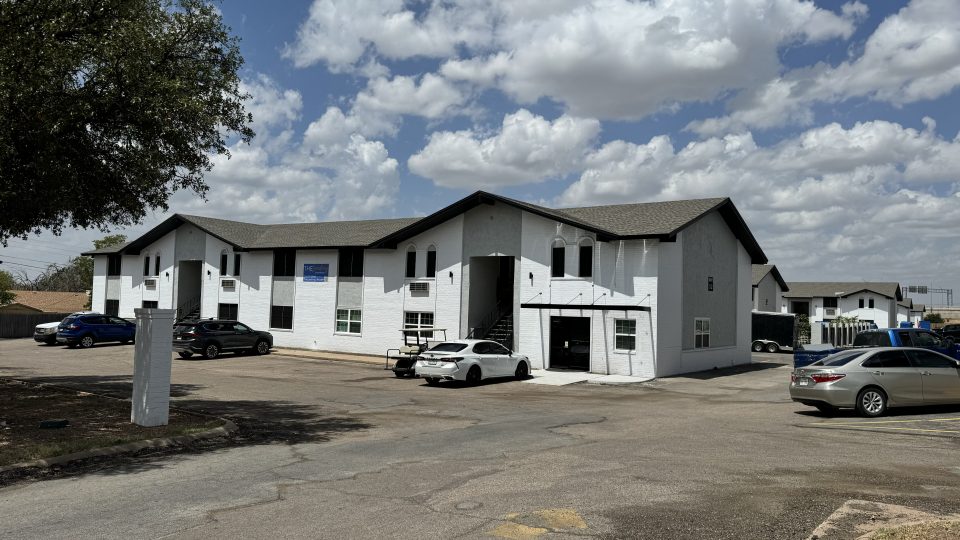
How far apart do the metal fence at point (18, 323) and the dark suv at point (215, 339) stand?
20.9 m

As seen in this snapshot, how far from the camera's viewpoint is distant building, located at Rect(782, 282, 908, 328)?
8250 cm

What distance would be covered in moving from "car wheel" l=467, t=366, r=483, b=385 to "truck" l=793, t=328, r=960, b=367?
30.2ft

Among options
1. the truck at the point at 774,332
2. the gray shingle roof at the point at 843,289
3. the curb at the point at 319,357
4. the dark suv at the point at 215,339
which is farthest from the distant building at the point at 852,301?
the dark suv at the point at 215,339

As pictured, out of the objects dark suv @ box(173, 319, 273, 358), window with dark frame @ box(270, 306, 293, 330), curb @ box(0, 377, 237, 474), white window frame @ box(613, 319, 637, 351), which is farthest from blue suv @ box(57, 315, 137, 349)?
curb @ box(0, 377, 237, 474)

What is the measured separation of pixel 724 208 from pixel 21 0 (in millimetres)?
26054

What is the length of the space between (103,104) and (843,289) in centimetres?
8669

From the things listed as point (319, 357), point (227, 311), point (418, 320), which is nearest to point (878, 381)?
point (418, 320)

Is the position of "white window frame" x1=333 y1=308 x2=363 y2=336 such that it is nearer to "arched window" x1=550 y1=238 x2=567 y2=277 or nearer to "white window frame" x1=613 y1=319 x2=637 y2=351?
"arched window" x1=550 y1=238 x2=567 y2=277

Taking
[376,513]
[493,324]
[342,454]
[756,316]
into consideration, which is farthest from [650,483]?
[756,316]

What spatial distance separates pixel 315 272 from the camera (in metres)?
37.6

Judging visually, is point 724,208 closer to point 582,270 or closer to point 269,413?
point 582,270

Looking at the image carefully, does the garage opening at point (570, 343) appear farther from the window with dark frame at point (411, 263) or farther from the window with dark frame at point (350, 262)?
the window with dark frame at point (350, 262)

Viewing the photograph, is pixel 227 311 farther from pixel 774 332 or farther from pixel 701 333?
pixel 774 332

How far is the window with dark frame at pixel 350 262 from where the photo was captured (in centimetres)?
3597
